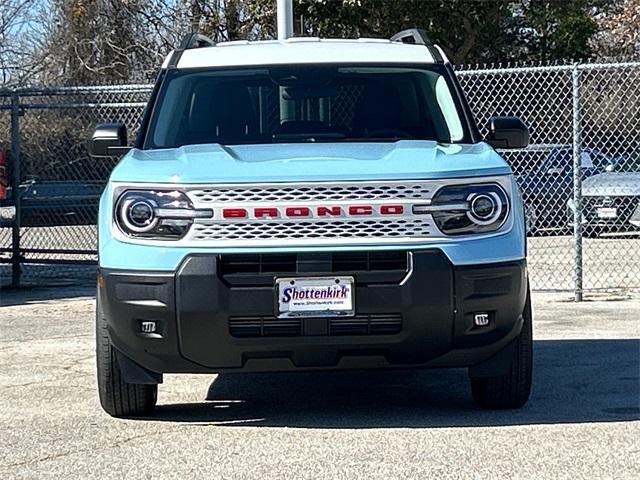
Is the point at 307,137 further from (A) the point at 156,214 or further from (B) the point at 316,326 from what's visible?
(B) the point at 316,326

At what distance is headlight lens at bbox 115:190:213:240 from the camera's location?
6.16 metres

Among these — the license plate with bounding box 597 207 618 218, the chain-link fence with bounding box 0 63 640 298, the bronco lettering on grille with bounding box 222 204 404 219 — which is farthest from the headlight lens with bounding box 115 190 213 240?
the license plate with bounding box 597 207 618 218

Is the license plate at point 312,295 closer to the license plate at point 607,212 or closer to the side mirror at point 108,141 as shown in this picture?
the side mirror at point 108,141

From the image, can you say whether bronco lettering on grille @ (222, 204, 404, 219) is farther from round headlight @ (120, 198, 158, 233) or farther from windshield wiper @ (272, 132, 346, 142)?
windshield wiper @ (272, 132, 346, 142)

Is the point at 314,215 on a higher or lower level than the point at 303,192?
lower

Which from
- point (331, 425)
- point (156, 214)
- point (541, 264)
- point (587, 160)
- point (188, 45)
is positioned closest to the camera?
point (156, 214)

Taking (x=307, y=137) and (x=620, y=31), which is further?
(x=620, y=31)

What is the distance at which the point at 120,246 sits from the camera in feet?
20.5

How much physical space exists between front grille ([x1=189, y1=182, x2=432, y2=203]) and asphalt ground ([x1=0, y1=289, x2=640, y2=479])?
1151 mm

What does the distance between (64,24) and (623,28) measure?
1315cm

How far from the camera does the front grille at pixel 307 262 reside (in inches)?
241

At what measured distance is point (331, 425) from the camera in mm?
6598

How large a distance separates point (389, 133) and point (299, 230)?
1.45 meters

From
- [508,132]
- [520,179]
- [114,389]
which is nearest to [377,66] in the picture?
[508,132]
